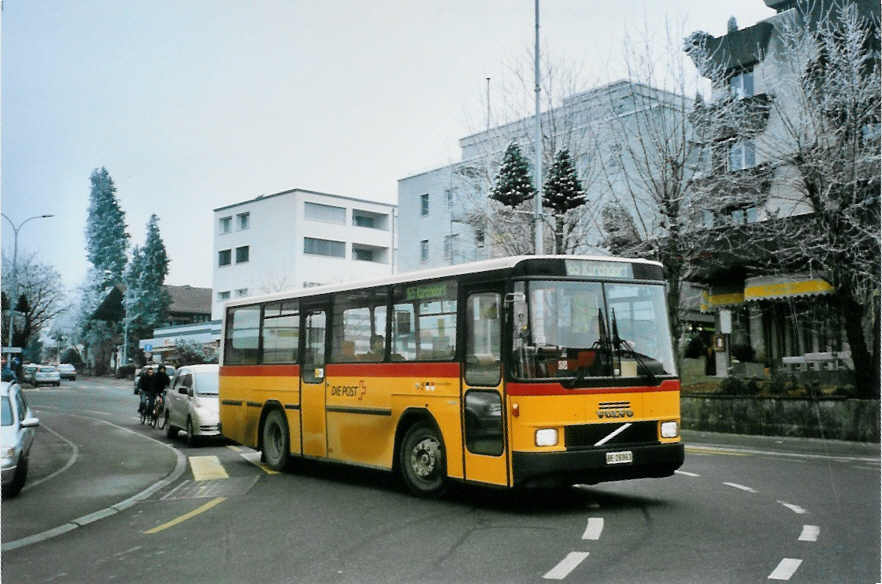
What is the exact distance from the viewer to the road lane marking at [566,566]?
6.92 m

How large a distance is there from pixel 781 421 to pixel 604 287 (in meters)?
14.0

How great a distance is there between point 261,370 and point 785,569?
33.2ft

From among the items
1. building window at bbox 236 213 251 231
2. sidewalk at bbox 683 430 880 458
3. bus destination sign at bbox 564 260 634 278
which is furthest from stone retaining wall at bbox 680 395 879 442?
building window at bbox 236 213 251 231

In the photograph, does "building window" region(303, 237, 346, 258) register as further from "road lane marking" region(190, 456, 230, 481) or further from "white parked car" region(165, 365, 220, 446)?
"road lane marking" region(190, 456, 230, 481)

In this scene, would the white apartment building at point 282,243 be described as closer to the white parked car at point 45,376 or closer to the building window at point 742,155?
the white parked car at point 45,376

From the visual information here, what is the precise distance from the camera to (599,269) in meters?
10.5

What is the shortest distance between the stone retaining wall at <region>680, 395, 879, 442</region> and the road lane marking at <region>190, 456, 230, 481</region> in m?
13.0

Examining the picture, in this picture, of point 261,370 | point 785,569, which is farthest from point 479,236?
point 785,569

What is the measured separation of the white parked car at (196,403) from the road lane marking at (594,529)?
12514 mm

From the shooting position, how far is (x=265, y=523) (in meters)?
9.76

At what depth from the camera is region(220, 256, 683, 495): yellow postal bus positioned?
9789 mm

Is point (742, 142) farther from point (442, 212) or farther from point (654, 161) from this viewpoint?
point (442, 212)

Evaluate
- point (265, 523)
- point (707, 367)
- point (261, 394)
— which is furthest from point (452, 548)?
point (707, 367)

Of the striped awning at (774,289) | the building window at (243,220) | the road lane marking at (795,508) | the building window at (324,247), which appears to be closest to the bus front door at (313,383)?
the road lane marking at (795,508)
